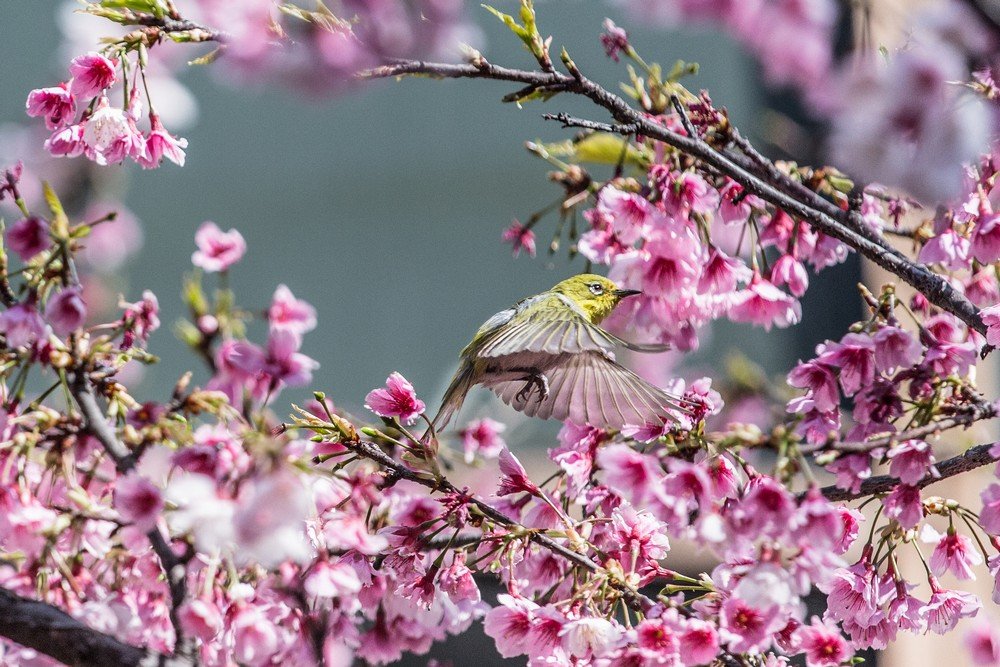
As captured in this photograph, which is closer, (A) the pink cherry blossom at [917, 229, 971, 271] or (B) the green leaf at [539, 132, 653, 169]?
(A) the pink cherry blossom at [917, 229, 971, 271]

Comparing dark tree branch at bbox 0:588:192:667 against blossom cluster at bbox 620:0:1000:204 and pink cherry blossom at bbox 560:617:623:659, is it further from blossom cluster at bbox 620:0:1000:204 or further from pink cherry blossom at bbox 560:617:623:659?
blossom cluster at bbox 620:0:1000:204

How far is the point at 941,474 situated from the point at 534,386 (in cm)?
67

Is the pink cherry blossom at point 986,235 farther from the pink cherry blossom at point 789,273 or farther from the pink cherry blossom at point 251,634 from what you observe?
the pink cherry blossom at point 251,634

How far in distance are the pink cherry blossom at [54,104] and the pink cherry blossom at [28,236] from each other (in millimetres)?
173

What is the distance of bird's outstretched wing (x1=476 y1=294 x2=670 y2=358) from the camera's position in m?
1.54

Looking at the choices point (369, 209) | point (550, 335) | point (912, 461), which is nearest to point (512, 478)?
point (550, 335)

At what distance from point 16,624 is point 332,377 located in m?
3.83

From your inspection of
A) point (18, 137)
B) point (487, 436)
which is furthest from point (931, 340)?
point (18, 137)

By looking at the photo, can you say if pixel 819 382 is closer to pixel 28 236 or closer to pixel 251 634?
pixel 251 634

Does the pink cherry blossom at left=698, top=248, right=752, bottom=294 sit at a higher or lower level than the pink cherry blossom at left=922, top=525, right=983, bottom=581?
higher

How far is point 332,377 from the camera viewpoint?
5.00 meters

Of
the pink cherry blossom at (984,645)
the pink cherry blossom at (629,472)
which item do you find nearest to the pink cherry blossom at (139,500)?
the pink cherry blossom at (629,472)

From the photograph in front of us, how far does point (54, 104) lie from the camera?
4.56ft

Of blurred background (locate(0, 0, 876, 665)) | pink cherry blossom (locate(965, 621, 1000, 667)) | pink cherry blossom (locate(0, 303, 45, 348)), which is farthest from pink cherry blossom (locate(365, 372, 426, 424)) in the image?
blurred background (locate(0, 0, 876, 665))
